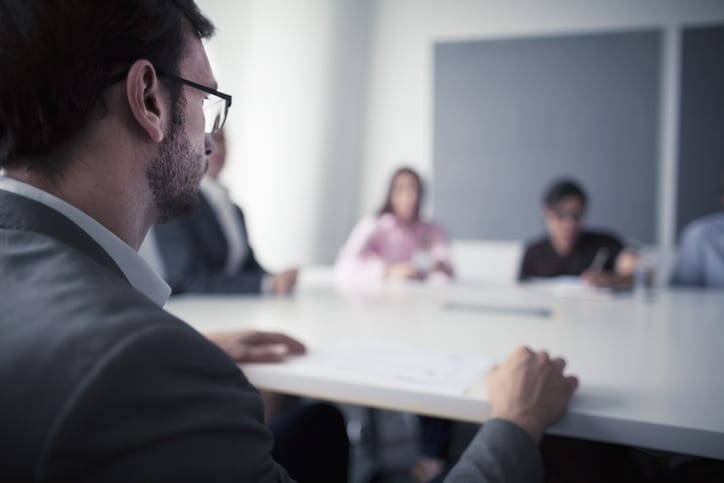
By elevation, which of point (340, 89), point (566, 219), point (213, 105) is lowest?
point (566, 219)

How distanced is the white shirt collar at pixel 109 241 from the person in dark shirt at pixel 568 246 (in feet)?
8.10

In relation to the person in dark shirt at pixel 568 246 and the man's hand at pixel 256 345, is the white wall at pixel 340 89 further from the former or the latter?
the man's hand at pixel 256 345

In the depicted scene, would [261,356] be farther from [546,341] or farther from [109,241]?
[546,341]

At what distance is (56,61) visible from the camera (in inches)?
22.4

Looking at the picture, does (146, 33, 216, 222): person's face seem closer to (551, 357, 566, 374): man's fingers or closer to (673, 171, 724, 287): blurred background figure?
(551, 357, 566, 374): man's fingers

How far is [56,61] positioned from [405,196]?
110 inches

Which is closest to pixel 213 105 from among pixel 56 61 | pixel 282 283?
pixel 56 61

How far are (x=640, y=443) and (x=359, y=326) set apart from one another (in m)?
0.74

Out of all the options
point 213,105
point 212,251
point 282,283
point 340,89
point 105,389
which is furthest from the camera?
point 340,89

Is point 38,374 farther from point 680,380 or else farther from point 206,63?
point 680,380

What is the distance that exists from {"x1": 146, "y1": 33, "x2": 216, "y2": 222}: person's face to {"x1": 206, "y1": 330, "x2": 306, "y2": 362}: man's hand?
36cm

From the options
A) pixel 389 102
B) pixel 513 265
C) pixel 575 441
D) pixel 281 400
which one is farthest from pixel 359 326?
pixel 389 102

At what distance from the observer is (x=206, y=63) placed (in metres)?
0.73

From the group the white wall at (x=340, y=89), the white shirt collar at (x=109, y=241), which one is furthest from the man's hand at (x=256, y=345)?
the white wall at (x=340, y=89)
